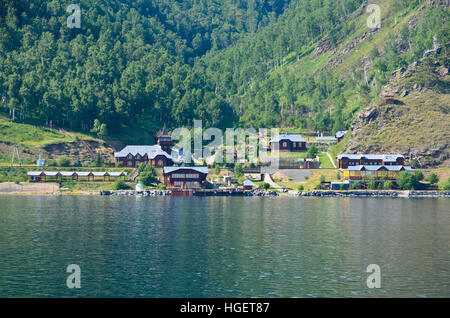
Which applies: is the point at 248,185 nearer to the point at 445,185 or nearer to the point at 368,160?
the point at 368,160

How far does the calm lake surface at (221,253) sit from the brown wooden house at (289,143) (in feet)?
303

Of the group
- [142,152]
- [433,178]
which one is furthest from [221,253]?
[142,152]

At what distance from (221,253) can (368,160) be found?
12038cm

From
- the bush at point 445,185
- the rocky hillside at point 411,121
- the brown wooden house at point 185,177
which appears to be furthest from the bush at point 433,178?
the brown wooden house at point 185,177

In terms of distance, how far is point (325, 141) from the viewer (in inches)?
7835

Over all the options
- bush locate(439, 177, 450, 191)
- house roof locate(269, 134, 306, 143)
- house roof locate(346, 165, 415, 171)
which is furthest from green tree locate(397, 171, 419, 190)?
house roof locate(269, 134, 306, 143)

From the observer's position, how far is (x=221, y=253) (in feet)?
Result: 189

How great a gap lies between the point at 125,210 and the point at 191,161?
248ft

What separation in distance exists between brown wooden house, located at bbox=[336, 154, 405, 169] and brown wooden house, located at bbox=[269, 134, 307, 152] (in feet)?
75.1

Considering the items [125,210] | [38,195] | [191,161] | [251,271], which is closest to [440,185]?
[191,161]

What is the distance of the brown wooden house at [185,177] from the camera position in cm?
15375

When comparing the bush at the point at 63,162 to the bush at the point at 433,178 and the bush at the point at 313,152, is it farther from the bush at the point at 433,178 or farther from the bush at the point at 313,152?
the bush at the point at 433,178

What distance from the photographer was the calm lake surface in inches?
1716

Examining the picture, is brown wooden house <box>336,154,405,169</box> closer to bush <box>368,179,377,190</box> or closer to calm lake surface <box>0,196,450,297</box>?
bush <box>368,179,377,190</box>
